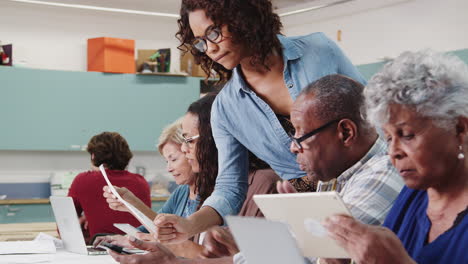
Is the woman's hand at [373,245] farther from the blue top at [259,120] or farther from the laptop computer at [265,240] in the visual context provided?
the blue top at [259,120]

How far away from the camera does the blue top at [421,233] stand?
4.32ft

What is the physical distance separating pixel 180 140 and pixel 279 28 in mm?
1498

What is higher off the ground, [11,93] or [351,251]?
[351,251]

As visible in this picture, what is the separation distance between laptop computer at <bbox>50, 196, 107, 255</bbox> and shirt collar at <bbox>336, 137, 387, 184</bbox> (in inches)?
60.4

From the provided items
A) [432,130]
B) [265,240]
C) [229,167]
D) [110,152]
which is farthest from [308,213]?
[110,152]

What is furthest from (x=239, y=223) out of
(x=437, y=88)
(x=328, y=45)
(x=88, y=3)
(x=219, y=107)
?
(x=88, y=3)

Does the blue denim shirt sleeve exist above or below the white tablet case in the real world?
above

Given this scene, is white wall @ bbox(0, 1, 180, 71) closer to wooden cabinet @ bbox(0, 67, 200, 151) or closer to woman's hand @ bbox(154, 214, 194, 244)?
wooden cabinet @ bbox(0, 67, 200, 151)

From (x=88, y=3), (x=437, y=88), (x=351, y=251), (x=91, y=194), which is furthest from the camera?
(x=88, y=3)

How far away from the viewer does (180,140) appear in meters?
3.62

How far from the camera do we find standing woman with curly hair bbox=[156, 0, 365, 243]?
2049 mm

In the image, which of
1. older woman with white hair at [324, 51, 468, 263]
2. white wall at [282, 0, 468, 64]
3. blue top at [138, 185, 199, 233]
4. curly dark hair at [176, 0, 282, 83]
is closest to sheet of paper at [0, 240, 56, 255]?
blue top at [138, 185, 199, 233]

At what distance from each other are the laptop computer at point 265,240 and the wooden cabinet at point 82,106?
5677 mm

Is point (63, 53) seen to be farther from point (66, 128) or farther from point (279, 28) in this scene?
point (279, 28)
